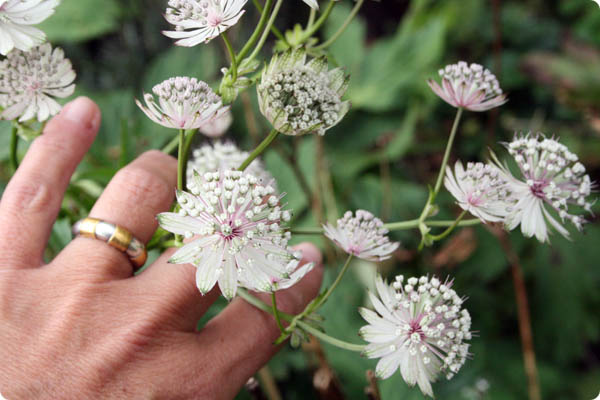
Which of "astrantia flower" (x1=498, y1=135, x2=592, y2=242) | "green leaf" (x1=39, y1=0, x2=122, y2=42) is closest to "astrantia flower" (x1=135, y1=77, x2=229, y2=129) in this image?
"astrantia flower" (x1=498, y1=135, x2=592, y2=242)

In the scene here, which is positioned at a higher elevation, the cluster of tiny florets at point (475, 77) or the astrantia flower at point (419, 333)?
the cluster of tiny florets at point (475, 77)

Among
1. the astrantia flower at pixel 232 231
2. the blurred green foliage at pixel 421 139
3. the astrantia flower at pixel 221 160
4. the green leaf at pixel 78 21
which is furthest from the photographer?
the green leaf at pixel 78 21

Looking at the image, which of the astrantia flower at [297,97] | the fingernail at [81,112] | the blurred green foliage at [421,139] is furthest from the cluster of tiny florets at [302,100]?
the blurred green foliage at [421,139]

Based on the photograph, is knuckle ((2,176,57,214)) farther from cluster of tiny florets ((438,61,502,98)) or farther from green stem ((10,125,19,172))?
cluster of tiny florets ((438,61,502,98))

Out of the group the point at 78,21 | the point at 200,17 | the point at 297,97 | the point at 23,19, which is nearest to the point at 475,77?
the point at 297,97

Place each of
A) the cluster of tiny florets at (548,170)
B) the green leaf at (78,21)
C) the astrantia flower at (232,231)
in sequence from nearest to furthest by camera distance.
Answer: the astrantia flower at (232,231) < the cluster of tiny florets at (548,170) < the green leaf at (78,21)

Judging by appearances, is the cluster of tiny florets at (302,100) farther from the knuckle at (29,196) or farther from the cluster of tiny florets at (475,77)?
the knuckle at (29,196)

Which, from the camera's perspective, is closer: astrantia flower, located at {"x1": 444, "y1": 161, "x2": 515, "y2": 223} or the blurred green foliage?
astrantia flower, located at {"x1": 444, "y1": 161, "x2": 515, "y2": 223}
